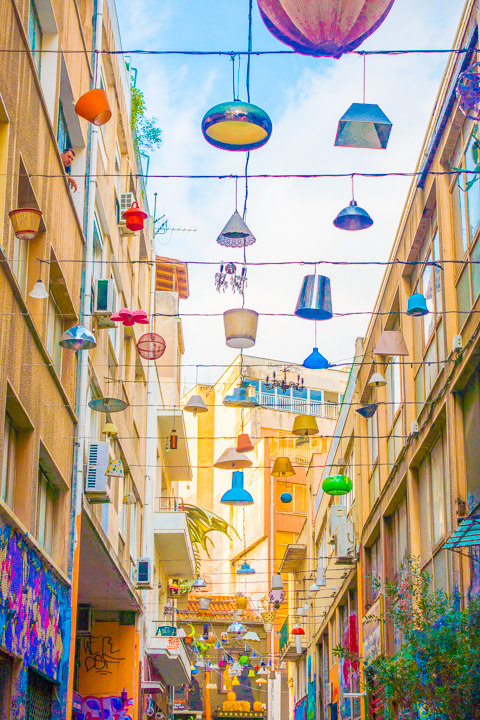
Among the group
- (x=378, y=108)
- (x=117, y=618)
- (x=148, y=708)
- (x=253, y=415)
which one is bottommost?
(x=148, y=708)

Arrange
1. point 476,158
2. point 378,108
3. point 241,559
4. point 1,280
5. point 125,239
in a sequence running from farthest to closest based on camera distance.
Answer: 1. point 241,559
2. point 125,239
3. point 476,158
4. point 378,108
5. point 1,280

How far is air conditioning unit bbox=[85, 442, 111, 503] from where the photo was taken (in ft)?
43.4

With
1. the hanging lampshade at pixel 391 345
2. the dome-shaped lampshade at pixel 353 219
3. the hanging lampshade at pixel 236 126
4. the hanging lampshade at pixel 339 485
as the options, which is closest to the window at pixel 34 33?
the hanging lampshade at pixel 236 126

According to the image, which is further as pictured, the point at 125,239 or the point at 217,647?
the point at 217,647

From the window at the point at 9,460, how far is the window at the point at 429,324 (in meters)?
6.27

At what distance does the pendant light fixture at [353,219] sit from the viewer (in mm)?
10770

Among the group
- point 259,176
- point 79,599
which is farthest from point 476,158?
point 79,599

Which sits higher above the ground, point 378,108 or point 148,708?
point 378,108

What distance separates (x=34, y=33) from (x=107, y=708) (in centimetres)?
1395

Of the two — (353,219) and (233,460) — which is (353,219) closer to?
(353,219)

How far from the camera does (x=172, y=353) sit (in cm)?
3086

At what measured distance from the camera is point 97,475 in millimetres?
13344

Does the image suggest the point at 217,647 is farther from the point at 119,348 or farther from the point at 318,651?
the point at 119,348

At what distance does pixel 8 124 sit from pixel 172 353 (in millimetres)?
21929
